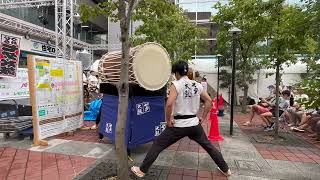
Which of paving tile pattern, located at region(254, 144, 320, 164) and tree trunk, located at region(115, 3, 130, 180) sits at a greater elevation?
tree trunk, located at region(115, 3, 130, 180)

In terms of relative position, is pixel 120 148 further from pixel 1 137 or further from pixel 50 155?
pixel 1 137

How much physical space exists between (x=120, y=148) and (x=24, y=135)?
3580 millimetres

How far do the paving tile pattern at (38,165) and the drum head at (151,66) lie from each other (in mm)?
1624

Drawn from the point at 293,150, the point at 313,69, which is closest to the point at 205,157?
the point at 293,150

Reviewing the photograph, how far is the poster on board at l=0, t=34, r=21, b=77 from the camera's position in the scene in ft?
21.1

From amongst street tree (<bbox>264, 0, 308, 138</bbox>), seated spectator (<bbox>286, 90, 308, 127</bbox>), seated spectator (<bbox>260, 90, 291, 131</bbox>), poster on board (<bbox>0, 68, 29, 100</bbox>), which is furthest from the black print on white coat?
seated spectator (<bbox>286, 90, 308, 127</bbox>)

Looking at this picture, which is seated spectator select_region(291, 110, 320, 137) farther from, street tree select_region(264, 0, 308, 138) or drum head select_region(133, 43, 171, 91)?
drum head select_region(133, 43, 171, 91)

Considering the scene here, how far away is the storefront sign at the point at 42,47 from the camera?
1778 centimetres

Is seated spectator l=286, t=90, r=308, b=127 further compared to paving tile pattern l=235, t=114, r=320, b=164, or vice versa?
seated spectator l=286, t=90, r=308, b=127

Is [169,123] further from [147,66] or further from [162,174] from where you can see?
[147,66]

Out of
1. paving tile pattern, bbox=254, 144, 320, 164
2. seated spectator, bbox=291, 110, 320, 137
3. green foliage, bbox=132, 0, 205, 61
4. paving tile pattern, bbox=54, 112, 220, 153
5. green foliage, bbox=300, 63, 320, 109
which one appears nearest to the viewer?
green foliage, bbox=300, 63, 320, 109

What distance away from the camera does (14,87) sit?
743 cm

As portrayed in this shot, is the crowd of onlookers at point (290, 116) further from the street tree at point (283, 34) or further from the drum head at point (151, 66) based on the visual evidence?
the drum head at point (151, 66)

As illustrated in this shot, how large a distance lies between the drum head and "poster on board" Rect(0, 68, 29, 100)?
12.9 feet
